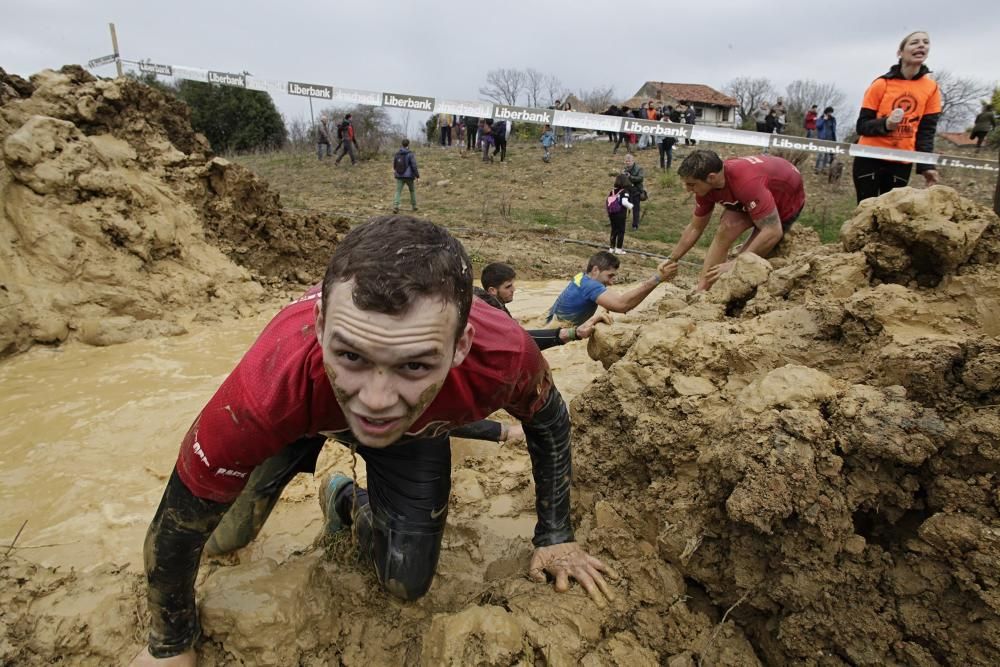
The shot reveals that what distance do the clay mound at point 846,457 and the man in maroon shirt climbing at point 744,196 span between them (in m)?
1.63

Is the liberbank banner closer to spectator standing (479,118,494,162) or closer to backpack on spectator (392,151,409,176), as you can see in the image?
backpack on spectator (392,151,409,176)

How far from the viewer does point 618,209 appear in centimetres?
977

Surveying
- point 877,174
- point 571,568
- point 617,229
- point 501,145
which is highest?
point 501,145

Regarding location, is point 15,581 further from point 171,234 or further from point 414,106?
point 414,106

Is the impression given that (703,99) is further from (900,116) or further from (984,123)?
(900,116)

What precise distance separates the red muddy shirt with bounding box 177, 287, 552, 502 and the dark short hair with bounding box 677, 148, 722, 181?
9.01 feet

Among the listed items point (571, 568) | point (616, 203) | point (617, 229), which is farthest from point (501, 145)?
point (571, 568)

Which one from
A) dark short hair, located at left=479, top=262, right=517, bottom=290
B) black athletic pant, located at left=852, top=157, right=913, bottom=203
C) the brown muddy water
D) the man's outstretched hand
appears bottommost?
the brown muddy water

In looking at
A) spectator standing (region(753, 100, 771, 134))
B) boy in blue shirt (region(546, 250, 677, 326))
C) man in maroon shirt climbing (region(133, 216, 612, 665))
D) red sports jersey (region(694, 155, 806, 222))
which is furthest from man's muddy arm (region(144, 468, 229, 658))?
spectator standing (region(753, 100, 771, 134))

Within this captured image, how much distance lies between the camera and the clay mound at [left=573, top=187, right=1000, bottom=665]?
1610 mm

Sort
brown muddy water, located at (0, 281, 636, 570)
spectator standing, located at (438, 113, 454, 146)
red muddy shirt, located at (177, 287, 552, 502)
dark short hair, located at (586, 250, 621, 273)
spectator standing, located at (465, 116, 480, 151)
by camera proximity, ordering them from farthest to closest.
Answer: spectator standing, located at (438, 113, 454, 146), spectator standing, located at (465, 116, 480, 151), dark short hair, located at (586, 250, 621, 273), brown muddy water, located at (0, 281, 636, 570), red muddy shirt, located at (177, 287, 552, 502)

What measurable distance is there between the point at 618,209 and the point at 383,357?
893 centimetres

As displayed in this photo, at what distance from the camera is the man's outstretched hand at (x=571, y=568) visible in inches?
77.2

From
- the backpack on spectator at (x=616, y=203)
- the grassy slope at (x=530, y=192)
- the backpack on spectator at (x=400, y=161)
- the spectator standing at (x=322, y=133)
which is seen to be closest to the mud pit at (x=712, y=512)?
the grassy slope at (x=530, y=192)
